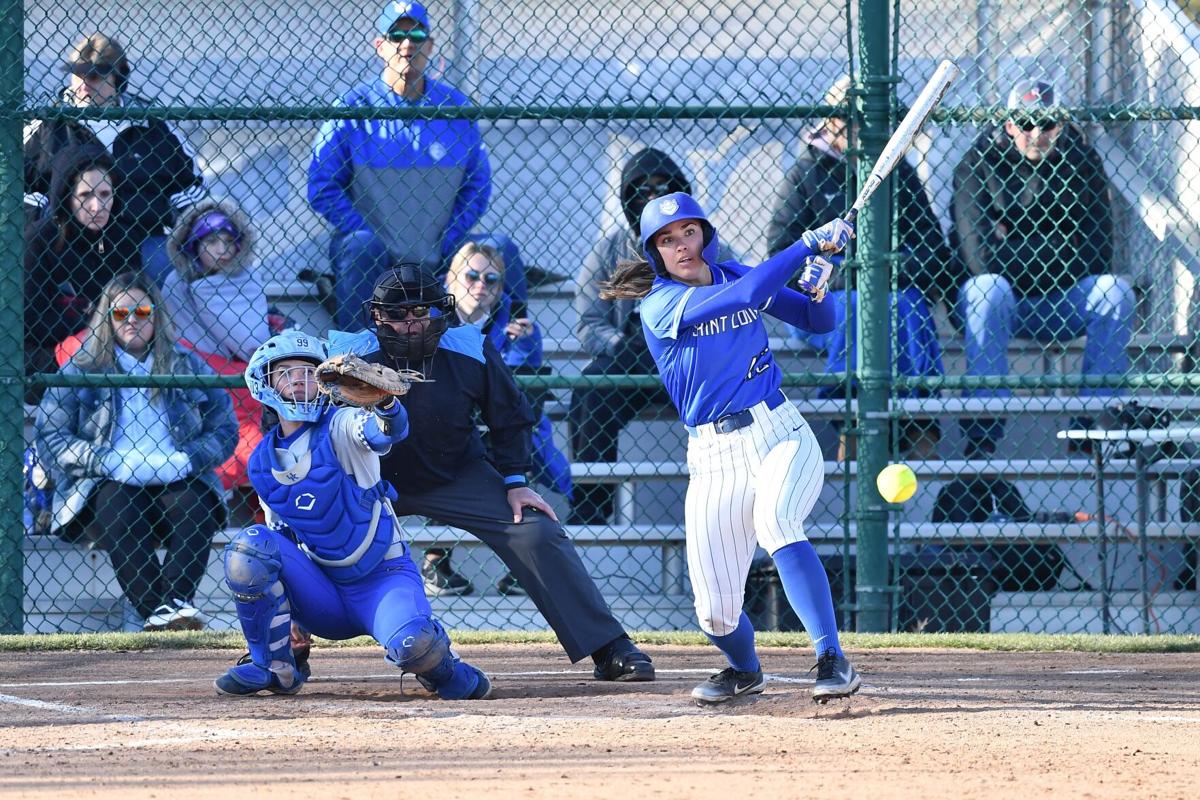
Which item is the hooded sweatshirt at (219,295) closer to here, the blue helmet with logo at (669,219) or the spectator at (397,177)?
the spectator at (397,177)

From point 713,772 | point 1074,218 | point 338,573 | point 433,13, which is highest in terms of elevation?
point 433,13

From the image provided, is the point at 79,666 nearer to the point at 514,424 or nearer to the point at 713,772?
the point at 514,424

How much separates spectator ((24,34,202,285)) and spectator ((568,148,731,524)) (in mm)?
1780

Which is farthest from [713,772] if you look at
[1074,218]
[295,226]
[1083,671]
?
[295,226]

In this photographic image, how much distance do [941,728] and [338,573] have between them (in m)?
1.81

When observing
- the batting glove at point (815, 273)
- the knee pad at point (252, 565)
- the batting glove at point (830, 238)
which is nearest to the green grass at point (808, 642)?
the knee pad at point (252, 565)

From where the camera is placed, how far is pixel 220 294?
713 cm

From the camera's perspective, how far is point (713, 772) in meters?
3.64

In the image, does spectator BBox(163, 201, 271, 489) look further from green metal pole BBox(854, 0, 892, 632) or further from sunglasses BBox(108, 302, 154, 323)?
green metal pole BBox(854, 0, 892, 632)

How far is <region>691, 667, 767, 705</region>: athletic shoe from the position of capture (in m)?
4.75

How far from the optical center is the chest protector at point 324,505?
15.9ft

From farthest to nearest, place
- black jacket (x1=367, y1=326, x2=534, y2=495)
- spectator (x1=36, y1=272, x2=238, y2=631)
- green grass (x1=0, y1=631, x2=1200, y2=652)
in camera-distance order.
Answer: spectator (x1=36, y1=272, x2=238, y2=631)
green grass (x1=0, y1=631, x2=1200, y2=652)
black jacket (x1=367, y1=326, x2=534, y2=495)

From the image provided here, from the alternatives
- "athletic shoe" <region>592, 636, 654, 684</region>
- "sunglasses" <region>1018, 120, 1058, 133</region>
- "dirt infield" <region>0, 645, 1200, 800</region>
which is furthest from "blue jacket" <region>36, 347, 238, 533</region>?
"sunglasses" <region>1018, 120, 1058, 133</region>

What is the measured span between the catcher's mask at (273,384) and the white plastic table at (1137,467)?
11.0 ft
